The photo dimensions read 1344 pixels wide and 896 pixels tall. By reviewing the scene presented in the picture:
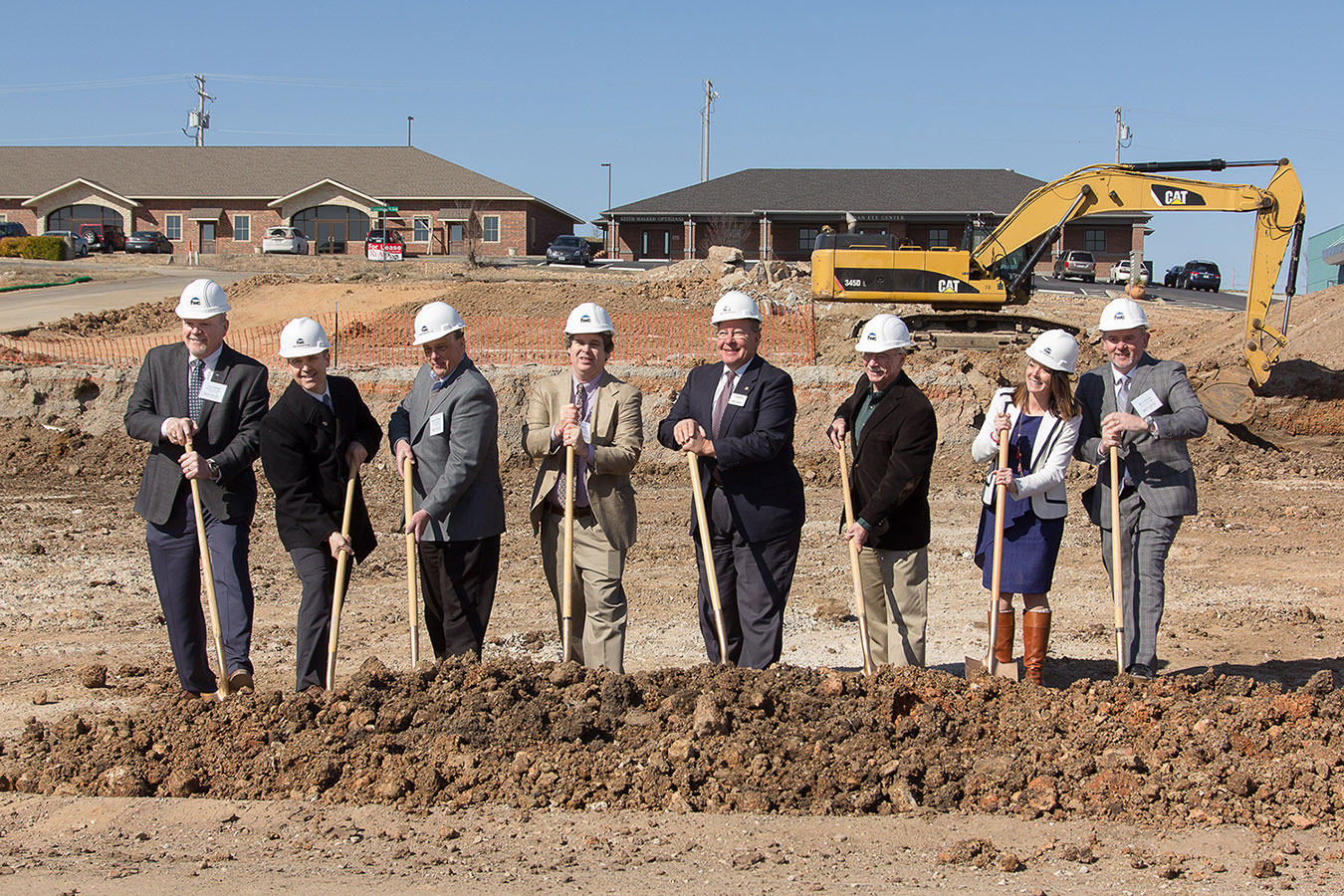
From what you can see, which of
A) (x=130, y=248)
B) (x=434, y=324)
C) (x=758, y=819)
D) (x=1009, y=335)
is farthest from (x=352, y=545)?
(x=130, y=248)

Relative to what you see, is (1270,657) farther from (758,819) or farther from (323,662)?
(323,662)

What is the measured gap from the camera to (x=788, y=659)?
7195 mm

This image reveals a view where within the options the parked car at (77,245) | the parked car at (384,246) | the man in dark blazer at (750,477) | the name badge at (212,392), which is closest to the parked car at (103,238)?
the parked car at (77,245)

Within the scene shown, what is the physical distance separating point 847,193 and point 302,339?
49.1 metres

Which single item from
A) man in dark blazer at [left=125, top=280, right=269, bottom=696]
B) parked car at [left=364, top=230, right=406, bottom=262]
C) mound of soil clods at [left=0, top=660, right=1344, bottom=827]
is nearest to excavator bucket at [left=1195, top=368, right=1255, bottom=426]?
mound of soil clods at [left=0, top=660, right=1344, bottom=827]

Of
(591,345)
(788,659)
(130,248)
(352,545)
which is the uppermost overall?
(130,248)

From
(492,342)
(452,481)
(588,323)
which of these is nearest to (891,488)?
(588,323)

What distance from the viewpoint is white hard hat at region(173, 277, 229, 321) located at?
5.39 metres

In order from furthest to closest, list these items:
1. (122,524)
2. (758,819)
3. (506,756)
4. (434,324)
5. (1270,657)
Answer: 1. (122,524)
2. (1270,657)
3. (434,324)
4. (506,756)
5. (758,819)

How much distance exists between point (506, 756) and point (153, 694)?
253 cm

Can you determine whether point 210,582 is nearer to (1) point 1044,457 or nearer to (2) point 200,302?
(2) point 200,302

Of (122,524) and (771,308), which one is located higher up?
(771,308)

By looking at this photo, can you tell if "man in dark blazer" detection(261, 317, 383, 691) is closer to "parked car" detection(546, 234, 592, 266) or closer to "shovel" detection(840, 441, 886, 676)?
"shovel" detection(840, 441, 886, 676)

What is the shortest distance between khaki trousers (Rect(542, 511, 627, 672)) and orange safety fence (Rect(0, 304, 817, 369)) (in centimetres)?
1038
